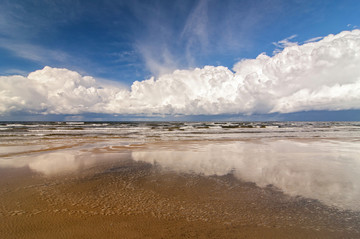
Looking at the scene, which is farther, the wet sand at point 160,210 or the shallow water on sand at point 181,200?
the shallow water on sand at point 181,200

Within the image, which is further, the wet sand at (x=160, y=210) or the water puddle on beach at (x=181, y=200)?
the water puddle on beach at (x=181, y=200)

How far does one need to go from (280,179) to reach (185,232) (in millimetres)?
6198

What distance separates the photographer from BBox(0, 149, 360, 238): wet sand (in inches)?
197

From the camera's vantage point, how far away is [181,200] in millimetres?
6848

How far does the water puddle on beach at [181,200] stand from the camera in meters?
5.11

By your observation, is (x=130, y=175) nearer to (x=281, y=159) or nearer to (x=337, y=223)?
Result: (x=337, y=223)

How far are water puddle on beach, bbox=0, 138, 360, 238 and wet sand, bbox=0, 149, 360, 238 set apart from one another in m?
0.03

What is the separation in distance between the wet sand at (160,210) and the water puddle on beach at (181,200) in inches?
1.0

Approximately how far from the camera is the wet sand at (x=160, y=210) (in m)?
5.00

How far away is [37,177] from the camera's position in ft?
31.1

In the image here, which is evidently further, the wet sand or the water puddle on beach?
the water puddle on beach

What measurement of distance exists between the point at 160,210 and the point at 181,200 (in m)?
0.99

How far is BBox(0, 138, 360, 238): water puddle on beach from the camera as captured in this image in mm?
5109

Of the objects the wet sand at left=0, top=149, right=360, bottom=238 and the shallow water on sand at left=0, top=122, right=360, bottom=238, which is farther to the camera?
the shallow water on sand at left=0, top=122, right=360, bottom=238
